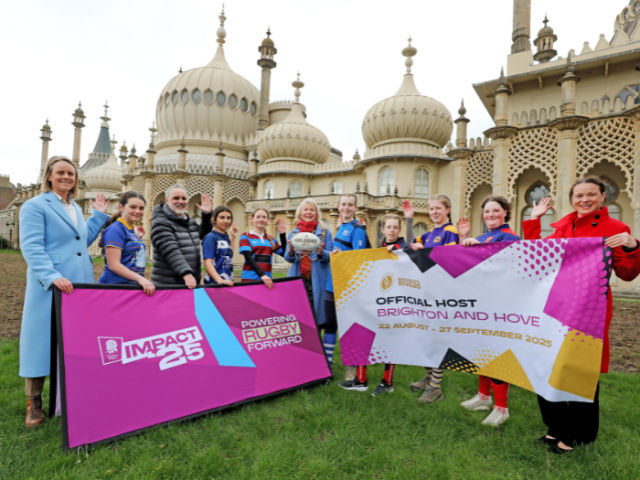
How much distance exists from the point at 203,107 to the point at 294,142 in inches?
412

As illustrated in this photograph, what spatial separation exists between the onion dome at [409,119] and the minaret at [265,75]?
13.6 meters

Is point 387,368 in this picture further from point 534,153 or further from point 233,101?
point 233,101

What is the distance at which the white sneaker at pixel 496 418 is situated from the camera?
3398 mm

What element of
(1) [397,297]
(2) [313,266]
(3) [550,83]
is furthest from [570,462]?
(3) [550,83]

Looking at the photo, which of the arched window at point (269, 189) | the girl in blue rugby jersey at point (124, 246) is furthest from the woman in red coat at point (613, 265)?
the arched window at point (269, 189)

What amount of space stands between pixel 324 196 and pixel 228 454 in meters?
21.4

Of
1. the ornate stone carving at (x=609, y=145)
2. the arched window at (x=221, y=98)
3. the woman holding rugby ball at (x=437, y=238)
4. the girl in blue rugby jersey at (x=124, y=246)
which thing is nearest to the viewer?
the girl in blue rugby jersey at (x=124, y=246)

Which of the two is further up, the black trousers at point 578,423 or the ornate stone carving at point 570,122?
the ornate stone carving at point 570,122

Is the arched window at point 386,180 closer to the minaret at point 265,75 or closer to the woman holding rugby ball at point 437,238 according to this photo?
the minaret at point 265,75

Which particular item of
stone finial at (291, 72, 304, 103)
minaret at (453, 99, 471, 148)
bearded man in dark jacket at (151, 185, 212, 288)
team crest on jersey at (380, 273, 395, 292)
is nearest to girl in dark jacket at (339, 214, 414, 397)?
team crest on jersey at (380, 273, 395, 292)

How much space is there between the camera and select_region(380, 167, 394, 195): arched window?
21763 mm

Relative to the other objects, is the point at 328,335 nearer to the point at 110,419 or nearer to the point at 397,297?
the point at 397,297

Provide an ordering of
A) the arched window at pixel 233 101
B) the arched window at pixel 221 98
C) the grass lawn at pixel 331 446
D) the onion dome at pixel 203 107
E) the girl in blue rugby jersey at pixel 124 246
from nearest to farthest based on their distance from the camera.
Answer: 1. the grass lawn at pixel 331 446
2. the girl in blue rugby jersey at pixel 124 246
3. the onion dome at pixel 203 107
4. the arched window at pixel 221 98
5. the arched window at pixel 233 101

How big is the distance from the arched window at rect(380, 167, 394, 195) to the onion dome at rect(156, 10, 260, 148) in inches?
601
